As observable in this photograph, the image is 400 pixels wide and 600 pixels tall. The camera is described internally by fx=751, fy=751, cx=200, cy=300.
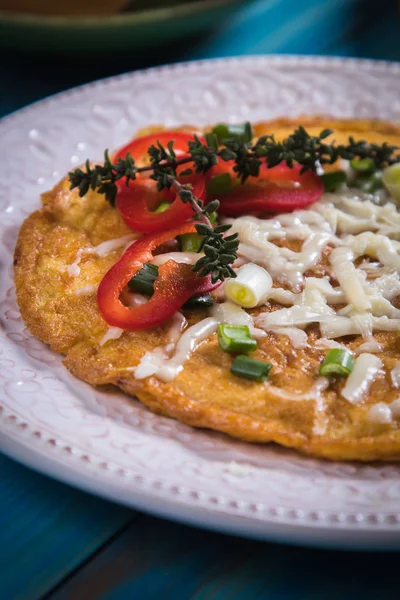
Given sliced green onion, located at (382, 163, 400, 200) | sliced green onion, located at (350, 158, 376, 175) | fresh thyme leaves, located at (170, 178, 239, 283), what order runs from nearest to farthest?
fresh thyme leaves, located at (170, 178, 239, 283), sliced green onion, located at (382, 163, 400, 200), sliced green onion, located at (350, 158, 376, 175)

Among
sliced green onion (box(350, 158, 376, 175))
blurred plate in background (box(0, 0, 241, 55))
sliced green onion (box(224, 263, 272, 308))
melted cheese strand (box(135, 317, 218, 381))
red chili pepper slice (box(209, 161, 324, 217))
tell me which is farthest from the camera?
blurred plate in background (box(0, 0, 241, 55))

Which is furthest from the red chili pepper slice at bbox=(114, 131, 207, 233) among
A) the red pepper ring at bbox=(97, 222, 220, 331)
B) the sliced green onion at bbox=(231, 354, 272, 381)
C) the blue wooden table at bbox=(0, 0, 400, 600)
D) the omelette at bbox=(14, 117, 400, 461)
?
the blue wooden table at bbox=(0, 0, 400, 600)

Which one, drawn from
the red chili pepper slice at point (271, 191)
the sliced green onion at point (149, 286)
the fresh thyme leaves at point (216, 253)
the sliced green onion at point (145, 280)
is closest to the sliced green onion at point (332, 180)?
the red chili pepper slice at point (271, 191)

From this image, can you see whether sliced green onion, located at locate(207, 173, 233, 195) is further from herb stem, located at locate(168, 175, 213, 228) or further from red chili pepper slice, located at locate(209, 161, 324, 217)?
herb stem, located at locate(168, 175, 213, 228)

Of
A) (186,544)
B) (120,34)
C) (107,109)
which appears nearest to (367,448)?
(186,544)

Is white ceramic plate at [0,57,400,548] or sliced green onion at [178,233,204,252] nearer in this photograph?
white ceramic plate at [0,57,400,548]

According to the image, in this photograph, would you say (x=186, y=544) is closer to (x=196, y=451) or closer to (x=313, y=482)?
(x=196, y=451)

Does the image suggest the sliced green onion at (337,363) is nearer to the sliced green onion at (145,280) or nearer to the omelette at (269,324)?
the omelette at (269,324)
